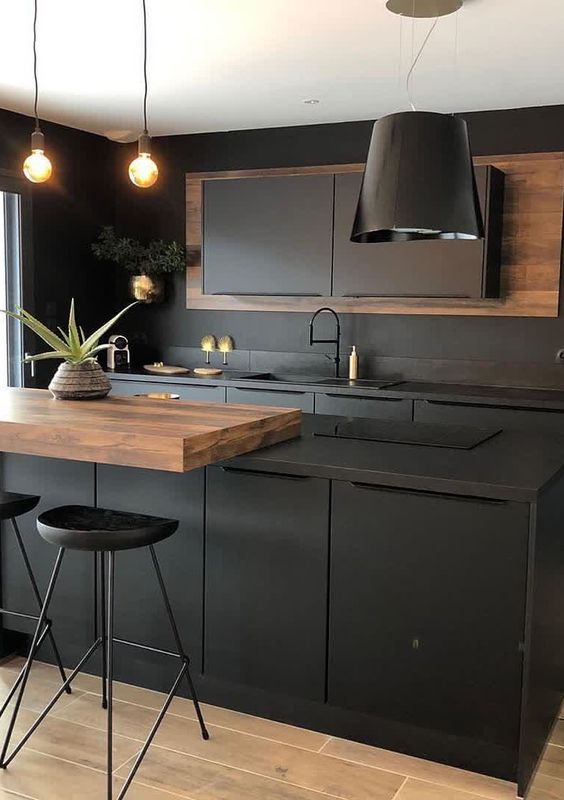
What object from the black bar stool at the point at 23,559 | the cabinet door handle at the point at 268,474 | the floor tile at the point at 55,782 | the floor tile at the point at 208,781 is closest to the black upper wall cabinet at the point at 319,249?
the cabinet door handle at the point at 268,474

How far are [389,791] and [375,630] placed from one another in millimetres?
473

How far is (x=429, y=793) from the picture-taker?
2576mm

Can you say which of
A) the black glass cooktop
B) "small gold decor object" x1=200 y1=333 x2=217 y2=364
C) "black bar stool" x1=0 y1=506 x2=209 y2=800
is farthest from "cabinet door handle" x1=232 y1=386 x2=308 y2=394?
"black bar stool" x1=0 y1=506 x2=209 y2=800

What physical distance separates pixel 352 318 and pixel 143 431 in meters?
3.10

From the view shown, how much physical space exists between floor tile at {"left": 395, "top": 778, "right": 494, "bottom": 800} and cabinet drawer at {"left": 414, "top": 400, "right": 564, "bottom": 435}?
2.21 metres

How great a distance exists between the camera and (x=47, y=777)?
2.64 m

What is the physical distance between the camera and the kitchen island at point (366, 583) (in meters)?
2.56

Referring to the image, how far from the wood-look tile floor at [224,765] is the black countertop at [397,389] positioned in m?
1.97

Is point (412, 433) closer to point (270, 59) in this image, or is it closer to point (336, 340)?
point (270, 59)

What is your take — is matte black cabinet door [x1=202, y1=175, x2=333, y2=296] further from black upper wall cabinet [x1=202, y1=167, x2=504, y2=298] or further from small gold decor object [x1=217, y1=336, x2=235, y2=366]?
small gold decor object [x1=217, y1=336, x2=235, y2=366]

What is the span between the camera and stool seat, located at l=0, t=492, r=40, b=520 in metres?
2.94

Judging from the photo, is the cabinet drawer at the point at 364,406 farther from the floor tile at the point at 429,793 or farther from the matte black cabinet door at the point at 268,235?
the floor tile at the point at 429,793

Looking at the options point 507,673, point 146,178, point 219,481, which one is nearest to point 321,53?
point 146,178

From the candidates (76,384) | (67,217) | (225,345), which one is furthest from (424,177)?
(67,217)
